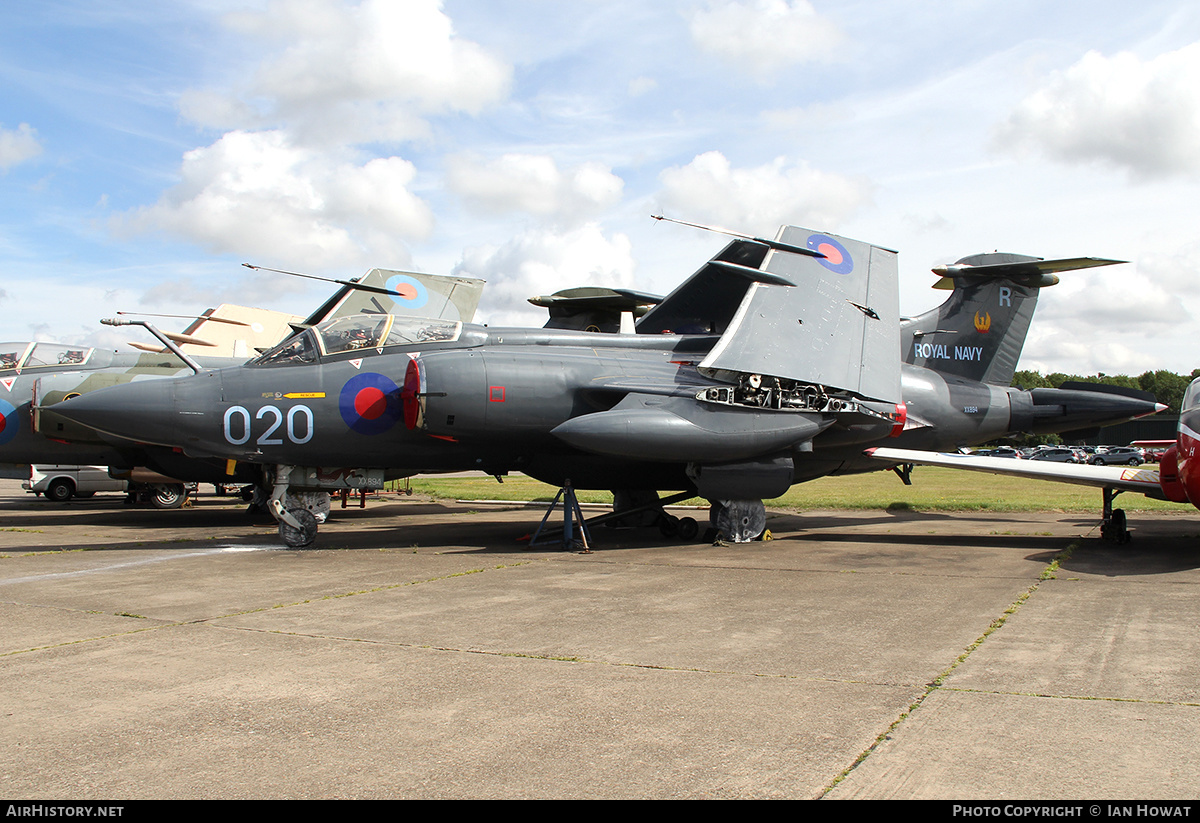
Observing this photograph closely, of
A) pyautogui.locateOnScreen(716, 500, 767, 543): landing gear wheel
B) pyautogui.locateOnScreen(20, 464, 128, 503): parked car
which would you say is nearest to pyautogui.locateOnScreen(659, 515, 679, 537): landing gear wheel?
pyautogui.locateOnScreen(716, 500, 767, 543): landing gear wheel

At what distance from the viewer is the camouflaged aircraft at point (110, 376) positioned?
560 inches

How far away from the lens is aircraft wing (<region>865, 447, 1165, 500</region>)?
401 inches

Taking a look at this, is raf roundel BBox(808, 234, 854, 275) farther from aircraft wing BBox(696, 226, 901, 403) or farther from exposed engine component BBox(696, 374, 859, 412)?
exposed engine component BBox(696, 374, 859, 412)

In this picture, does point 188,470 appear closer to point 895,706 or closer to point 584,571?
point 584,571

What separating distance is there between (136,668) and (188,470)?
12.0 m

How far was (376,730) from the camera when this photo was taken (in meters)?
3.71

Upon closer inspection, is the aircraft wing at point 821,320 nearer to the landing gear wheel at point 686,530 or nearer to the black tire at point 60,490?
the landing gear wheel at point 686,530

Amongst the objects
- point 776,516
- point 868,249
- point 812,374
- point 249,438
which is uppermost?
point 868,249

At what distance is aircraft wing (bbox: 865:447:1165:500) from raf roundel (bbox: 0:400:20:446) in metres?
14.3

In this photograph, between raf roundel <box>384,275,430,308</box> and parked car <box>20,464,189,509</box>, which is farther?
parked car <box>20,464,189,509</box>

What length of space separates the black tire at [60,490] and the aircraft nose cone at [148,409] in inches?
600

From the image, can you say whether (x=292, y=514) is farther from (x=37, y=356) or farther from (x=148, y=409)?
(x=37, y=356)

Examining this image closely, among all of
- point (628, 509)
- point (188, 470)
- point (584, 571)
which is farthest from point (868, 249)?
point (188, 470)

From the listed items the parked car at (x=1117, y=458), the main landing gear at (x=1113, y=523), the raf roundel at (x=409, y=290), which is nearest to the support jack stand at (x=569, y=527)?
the main landing gear at (x=1113, y=523)
